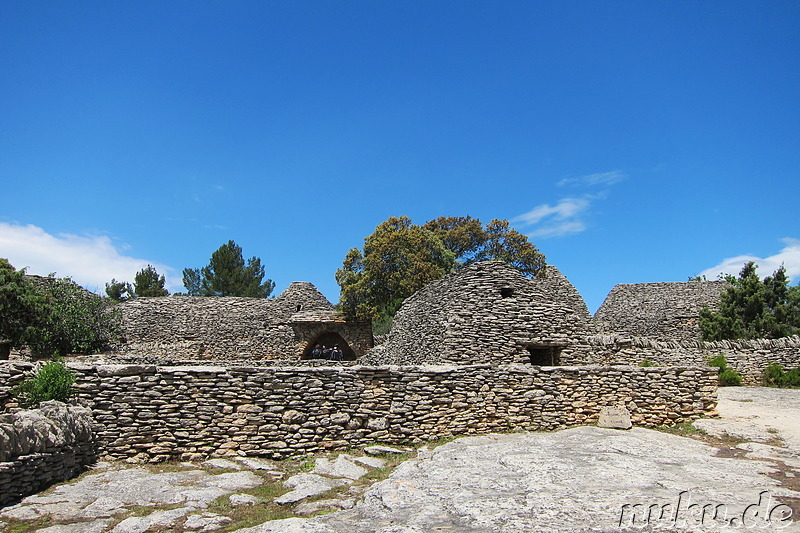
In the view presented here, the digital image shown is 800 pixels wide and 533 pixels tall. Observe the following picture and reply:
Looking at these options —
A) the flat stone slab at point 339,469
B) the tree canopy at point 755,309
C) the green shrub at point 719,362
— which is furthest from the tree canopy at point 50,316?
the tree canopy at point 755,309

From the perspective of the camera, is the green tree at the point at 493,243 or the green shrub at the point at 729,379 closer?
the green shrub at the point at 729,379

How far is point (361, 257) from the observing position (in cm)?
2961

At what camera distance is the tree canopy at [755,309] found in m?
26.5

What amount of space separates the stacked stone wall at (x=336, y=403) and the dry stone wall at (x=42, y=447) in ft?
1.61

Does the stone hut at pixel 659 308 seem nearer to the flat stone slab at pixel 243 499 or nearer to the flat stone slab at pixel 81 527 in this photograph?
the flat stone slab at pixel 243 499

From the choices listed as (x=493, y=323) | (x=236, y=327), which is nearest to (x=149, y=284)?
(x=236, y=327)

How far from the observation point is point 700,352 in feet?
53.5

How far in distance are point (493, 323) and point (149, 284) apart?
44.3 metres

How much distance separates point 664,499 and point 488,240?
29770 millimetres

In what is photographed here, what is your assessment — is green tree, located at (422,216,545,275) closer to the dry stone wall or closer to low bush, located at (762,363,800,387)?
low bush, located at (762,363,800,387)

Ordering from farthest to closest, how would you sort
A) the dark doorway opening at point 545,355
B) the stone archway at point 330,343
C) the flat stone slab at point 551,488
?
the stone archway at point 330,343 → the dark doorway opening at point 545,355 → the flat stone slab at point 551,488

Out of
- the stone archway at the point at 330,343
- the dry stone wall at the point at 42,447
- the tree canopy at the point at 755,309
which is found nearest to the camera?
the dry stone wall at the point at 42,447

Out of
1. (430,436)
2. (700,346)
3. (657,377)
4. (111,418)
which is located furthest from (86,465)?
(700,346)

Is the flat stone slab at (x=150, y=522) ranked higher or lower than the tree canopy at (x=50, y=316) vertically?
lower
